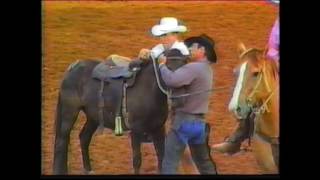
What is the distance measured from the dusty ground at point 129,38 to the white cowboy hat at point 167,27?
4cm

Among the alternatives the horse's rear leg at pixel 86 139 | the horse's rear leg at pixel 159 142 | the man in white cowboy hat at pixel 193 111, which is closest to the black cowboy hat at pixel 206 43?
the man in white cowboy hat at pixel 193 111

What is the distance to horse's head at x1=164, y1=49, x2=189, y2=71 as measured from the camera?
11.2 m

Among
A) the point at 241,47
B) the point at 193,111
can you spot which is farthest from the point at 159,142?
the point at 241,47

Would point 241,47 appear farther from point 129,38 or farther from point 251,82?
point 129,38

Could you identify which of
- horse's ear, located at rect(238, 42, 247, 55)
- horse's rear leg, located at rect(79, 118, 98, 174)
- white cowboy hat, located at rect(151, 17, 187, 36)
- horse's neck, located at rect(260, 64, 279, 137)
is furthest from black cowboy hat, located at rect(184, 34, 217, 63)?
horse's rear leg, located at rect(79, 118, 98, 174)

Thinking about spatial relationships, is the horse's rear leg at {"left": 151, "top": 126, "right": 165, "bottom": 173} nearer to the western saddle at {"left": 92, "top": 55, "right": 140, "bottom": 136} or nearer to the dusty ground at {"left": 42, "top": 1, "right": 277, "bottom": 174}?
the dusty ground at {"left": 42, "top": 1, "right": 277, "bottom": 174}

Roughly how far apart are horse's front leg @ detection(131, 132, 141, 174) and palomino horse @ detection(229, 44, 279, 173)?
32.7 inches

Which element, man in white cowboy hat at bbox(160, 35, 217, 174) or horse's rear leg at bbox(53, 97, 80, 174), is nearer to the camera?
man in white cowboy hat at bbox(160, 35, 217, 174)

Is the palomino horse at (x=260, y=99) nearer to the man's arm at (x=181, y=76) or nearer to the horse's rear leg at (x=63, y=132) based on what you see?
the man's arm at (x=181, y=76)

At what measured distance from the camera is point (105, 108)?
11352 mm

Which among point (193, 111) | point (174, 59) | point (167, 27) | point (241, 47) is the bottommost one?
point (193, 111)

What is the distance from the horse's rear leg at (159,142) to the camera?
1127 cm

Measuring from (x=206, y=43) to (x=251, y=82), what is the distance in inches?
19.9
